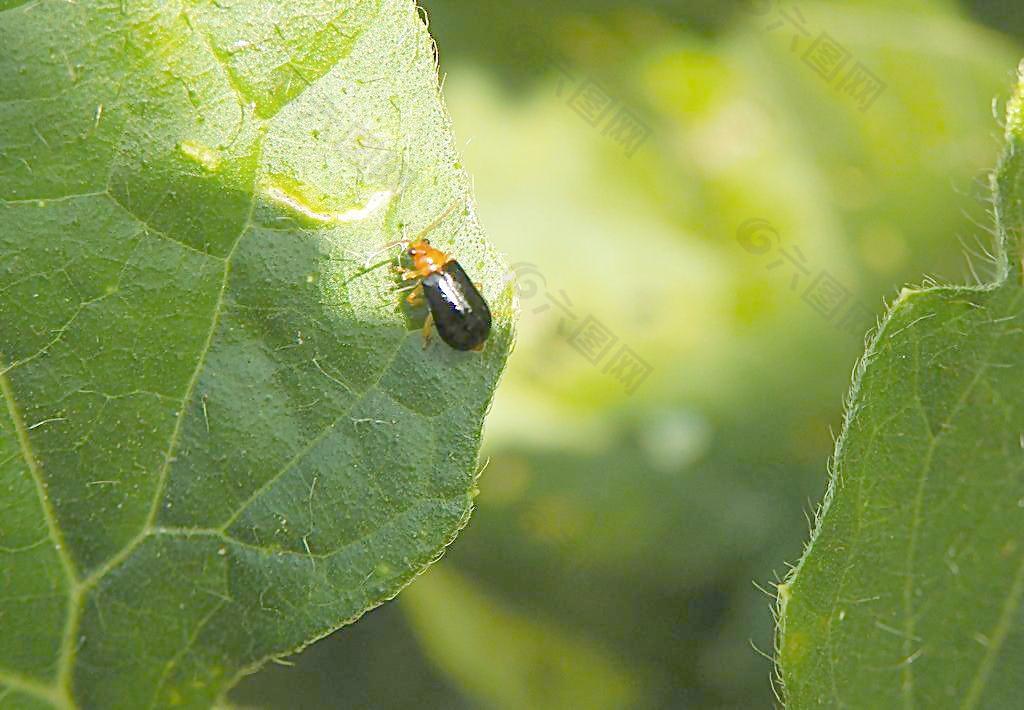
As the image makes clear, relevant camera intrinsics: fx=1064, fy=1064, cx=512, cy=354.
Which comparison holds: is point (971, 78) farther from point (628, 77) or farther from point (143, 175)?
point (143, 175)

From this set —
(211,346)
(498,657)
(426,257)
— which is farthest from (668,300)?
(211,346)

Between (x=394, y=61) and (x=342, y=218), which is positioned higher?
(x=394, y=61)

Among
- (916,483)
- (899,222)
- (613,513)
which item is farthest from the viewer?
(899,222)

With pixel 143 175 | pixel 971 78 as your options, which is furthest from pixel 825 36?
pixel 143 175

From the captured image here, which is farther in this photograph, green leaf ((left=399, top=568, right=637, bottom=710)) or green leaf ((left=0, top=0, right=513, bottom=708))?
green leaf ((left=399, top=568, right=637, bottom=710))

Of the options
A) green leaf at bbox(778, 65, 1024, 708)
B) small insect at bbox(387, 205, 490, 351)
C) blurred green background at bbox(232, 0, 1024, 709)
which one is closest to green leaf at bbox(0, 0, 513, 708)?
small insect at bbox(387, 205, 490, 351)

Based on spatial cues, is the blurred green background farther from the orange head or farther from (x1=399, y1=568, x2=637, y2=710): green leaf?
the orange head
